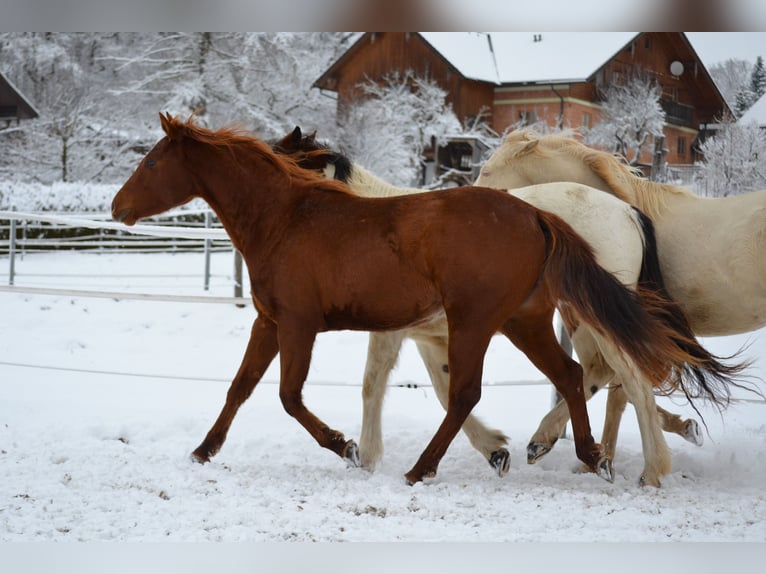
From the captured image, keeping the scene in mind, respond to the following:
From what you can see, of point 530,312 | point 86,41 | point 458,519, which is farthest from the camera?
point 86,41

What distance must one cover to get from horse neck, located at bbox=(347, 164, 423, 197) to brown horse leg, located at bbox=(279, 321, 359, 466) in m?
0.95

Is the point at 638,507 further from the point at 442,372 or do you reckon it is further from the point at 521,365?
the point at 521,365

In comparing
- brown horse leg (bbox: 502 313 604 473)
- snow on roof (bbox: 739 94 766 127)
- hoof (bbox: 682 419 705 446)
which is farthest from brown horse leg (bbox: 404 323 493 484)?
snow on roof (bbox: 739 94 766 127)

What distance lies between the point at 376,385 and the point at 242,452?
2.30 ft

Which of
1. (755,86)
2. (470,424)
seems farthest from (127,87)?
(755,86)

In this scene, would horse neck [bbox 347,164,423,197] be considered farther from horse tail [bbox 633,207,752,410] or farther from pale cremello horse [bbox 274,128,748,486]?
horse tail [bbox 633,207,752,410]

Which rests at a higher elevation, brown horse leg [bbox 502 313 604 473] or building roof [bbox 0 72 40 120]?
building roof [bbox 0 72 40 120]

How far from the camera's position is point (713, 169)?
4.73 meters

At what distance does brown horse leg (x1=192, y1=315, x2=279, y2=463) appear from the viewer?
12.0ft

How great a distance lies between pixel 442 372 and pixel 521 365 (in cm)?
178

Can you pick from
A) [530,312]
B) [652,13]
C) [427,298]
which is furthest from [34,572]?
[652,13]

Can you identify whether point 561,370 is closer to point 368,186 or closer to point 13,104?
point 368,186

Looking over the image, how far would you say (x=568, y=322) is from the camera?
396cm

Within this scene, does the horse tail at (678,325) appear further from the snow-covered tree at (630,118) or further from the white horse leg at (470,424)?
the snow-covered tree at (630,118)
